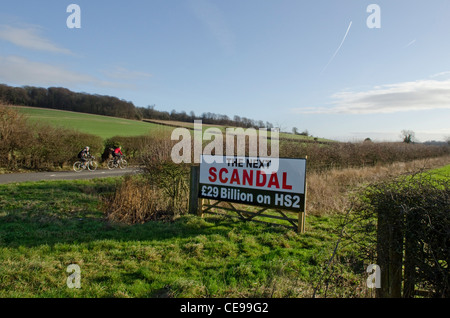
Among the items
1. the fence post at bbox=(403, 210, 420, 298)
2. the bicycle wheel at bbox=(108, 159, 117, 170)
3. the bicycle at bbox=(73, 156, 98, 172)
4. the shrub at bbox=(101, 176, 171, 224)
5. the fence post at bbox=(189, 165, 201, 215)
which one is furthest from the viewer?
the bicycle wheel at bbox=(108, 159, 117, 170)

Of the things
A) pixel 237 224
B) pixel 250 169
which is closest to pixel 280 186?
pixel 250 169

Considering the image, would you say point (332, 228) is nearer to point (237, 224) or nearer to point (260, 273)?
point (237, 224)


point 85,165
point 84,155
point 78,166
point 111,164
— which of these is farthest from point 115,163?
point 78,166

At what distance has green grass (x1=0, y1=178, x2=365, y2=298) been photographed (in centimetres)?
365

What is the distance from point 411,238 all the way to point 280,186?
14.0ft

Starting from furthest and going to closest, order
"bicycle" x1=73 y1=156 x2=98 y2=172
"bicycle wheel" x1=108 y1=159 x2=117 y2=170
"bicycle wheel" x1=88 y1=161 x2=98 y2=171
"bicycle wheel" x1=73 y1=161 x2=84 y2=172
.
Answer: "bicycle wheel" x1=108 y1=159 x2=117 y2=170, "bicycle wheel" x1=88 y1=161 x2=98 y2=171, "bicycle" x1=73 y1=156 x2=98 y2=172, "bicycle wheel" x1=73 y1=161 x2=84 y2=172

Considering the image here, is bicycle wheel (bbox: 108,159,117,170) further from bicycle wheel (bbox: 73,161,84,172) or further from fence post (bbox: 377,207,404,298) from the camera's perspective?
fence post (bbox: 377,207,404,298)

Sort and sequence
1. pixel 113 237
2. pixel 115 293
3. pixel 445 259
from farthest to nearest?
pixel 113 237 < pixel 115 293 < pixel 445 259

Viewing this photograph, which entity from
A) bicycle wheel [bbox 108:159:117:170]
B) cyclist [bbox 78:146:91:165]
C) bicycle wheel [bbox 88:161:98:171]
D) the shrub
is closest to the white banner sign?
the shrub

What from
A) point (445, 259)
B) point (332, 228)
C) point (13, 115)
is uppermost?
point (13, 115)

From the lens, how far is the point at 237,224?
7301 mm

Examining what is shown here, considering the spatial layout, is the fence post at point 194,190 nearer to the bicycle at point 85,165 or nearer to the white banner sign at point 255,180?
the white banner sign at point 255,180

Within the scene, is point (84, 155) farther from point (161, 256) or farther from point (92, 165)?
point (161, 256)
